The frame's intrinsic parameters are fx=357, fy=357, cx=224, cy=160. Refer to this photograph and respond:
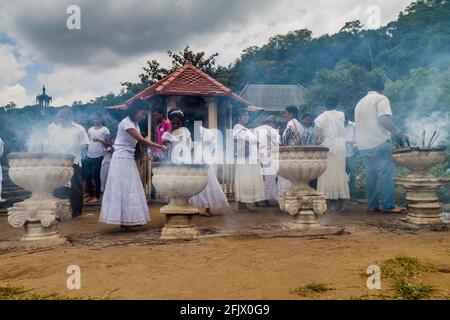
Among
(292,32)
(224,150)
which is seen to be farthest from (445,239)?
(292,32)

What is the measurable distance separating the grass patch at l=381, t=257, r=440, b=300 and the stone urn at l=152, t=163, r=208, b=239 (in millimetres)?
2137

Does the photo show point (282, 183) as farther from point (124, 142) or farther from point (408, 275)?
point (408, 275)

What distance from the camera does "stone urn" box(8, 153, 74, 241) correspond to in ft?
13.0

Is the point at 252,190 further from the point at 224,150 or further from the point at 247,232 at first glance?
the point at 224,150

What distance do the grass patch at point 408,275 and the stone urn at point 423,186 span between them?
5.83ft

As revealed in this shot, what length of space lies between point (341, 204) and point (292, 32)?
49180 mm

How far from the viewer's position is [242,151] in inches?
271

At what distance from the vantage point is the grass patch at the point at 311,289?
2.20 meters

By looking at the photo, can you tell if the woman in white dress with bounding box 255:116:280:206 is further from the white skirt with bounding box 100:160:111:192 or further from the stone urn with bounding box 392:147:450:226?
the white skirt with bounding box 100:160:111:192

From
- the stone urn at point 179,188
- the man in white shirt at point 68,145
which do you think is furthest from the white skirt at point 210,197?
the man in white shirt at point 68,145

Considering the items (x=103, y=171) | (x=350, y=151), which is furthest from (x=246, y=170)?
(x=103, y=171)

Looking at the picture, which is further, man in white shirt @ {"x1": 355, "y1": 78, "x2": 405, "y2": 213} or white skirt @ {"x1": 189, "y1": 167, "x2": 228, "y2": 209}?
white skirt @ {"x1": 189, "y1": 167, "x2": 228, "y2": 209}

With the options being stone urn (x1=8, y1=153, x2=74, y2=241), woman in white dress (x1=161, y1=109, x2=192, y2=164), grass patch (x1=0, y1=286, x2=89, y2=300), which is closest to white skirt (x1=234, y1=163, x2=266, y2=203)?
woman in white dress (x1=161, y1=109, x2=192, y2=164)
